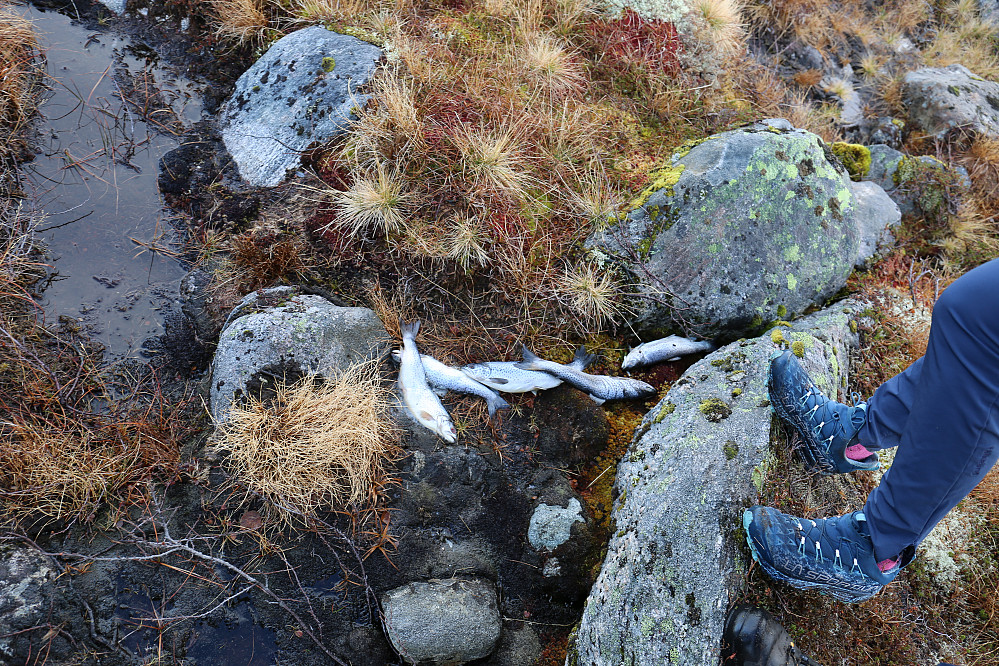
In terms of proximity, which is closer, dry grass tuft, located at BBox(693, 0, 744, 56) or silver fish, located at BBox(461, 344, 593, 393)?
silver fish, located at BBox(461, 344, 593, 393)

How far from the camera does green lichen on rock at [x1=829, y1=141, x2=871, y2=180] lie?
609 centimetres

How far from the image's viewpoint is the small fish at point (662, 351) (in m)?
A: 4.68

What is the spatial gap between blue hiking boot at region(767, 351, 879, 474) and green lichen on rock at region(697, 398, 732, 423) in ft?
1.05

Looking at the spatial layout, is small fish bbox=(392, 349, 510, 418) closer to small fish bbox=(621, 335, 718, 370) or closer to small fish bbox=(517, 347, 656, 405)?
small fish bbox=(517, 347, 656, 405)

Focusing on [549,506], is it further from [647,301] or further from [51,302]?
[51,302]

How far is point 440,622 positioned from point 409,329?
2297 mm

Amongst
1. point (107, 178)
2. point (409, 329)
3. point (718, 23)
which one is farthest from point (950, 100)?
point (107, 178)

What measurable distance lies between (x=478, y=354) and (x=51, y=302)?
12.1 feet

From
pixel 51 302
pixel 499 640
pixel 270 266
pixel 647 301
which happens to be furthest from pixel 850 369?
pixel 51 302

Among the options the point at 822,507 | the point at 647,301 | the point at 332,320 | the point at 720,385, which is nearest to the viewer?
the point at 822,507

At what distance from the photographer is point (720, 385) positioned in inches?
154

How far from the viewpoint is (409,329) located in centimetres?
466

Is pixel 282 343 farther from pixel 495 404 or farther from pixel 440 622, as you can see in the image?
pixel 440 622

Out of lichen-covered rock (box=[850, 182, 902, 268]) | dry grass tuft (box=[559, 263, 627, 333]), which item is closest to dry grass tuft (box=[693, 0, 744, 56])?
lichen-covered rock (box=[850, 182, 902, 268])
